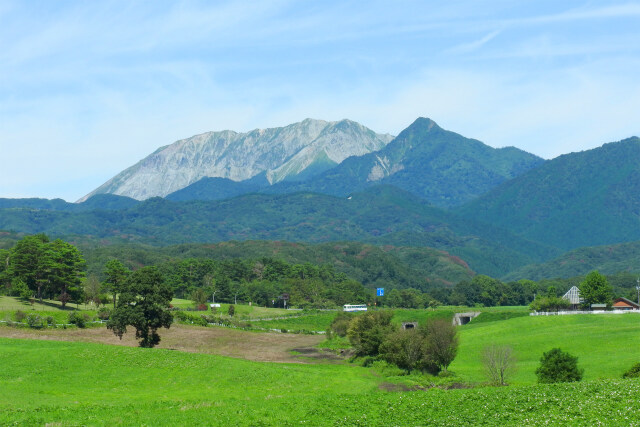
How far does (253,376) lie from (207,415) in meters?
25.6

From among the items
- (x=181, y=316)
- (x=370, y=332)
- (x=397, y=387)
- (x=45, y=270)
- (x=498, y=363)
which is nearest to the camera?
(x=397, y=387)

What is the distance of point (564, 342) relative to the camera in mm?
110812

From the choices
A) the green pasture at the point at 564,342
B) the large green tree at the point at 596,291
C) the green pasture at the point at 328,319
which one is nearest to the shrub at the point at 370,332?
the green pasture at the point at 564,342

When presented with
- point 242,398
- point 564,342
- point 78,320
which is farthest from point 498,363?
point 78,320

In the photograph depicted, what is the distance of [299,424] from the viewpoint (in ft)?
160

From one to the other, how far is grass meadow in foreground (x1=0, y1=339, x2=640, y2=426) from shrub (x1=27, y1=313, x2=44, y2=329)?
33417 millimetres

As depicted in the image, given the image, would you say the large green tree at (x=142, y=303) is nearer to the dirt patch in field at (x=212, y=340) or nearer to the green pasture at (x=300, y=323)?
the dirt patch in field at (x=212, y=340)

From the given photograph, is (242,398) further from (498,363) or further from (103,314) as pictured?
(103,314)

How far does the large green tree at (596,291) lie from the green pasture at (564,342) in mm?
36188

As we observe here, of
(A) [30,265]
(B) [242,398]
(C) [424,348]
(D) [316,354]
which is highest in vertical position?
(A) [30,265]

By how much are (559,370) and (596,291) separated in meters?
111

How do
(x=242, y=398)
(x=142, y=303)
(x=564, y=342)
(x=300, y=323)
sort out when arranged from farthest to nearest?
(x=300, y=323), (x=564, y=342), (x=142, y=303), (x=242, y=398)

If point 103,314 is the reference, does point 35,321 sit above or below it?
below

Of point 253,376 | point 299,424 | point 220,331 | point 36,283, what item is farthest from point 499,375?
point 36,283
